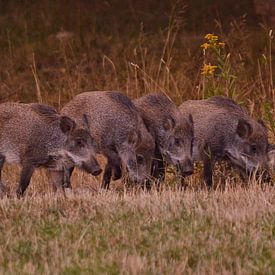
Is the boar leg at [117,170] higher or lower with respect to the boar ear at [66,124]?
lower

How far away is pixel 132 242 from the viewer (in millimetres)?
6789

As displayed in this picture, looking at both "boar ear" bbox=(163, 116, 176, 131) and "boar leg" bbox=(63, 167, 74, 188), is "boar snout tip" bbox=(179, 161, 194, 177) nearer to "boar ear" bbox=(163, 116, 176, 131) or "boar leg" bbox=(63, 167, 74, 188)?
"boar ear" bbox=(163, 116, 176, 131)

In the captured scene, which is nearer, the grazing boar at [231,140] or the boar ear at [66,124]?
the boar ear at [66,124]

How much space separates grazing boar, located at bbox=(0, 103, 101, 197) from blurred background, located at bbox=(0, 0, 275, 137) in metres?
4.79

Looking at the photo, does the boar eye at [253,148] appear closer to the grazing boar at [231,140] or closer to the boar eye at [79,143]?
the grazing boar at [231,140]

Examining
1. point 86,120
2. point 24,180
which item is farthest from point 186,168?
point 24,180

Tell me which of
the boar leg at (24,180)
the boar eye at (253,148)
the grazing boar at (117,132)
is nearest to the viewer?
the boar leg at (24,180)

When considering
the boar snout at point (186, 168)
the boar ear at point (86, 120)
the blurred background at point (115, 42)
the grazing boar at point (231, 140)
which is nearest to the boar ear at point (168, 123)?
the grazing boar at point (231, 140)

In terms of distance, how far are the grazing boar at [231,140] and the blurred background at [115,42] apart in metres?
4.41

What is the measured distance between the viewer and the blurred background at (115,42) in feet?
49.5

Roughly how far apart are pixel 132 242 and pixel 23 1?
11.7m

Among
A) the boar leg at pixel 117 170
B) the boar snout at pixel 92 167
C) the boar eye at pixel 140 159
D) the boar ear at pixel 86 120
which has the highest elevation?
the boar ear at pixel 86 120

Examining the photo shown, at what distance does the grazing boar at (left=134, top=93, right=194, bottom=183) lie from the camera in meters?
9.56

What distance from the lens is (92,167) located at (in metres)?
9.20
